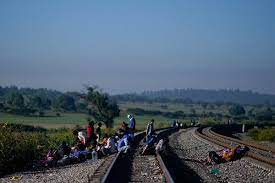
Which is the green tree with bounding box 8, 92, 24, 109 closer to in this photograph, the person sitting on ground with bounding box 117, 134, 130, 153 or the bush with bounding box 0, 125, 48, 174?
the person sitting on ground with bounding box 117, 134, 130, 153

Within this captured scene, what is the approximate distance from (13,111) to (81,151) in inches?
3616

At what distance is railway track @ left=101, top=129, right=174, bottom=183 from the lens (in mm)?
14969

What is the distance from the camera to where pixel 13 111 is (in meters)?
111

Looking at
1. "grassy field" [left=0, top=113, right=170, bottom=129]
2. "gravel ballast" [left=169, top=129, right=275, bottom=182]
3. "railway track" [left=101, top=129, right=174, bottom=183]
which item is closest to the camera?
"railway track" [left=101, top=129, right=174, bottom=183]

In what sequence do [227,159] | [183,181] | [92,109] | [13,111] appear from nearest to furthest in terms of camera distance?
[183,181]
[227,159]
[92,109]
[13,111]

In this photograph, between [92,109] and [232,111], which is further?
[232,111]

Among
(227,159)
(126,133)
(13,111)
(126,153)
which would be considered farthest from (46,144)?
(13,111)

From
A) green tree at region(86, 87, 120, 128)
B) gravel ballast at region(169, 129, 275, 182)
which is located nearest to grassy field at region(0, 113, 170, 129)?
green tree at region(86, 87, 120, 128)

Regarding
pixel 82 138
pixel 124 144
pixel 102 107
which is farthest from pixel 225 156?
pixel 102 107

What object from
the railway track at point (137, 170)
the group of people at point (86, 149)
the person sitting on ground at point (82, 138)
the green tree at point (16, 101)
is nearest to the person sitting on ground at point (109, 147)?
the group of people at point (86, 149)

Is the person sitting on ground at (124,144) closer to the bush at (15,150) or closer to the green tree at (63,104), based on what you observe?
the bush at (15,150)

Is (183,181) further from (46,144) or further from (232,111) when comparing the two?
(232,111)

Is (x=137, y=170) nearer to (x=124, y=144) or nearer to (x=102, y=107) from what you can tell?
(x=124, y=144)

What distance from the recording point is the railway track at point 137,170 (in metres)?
15.0
